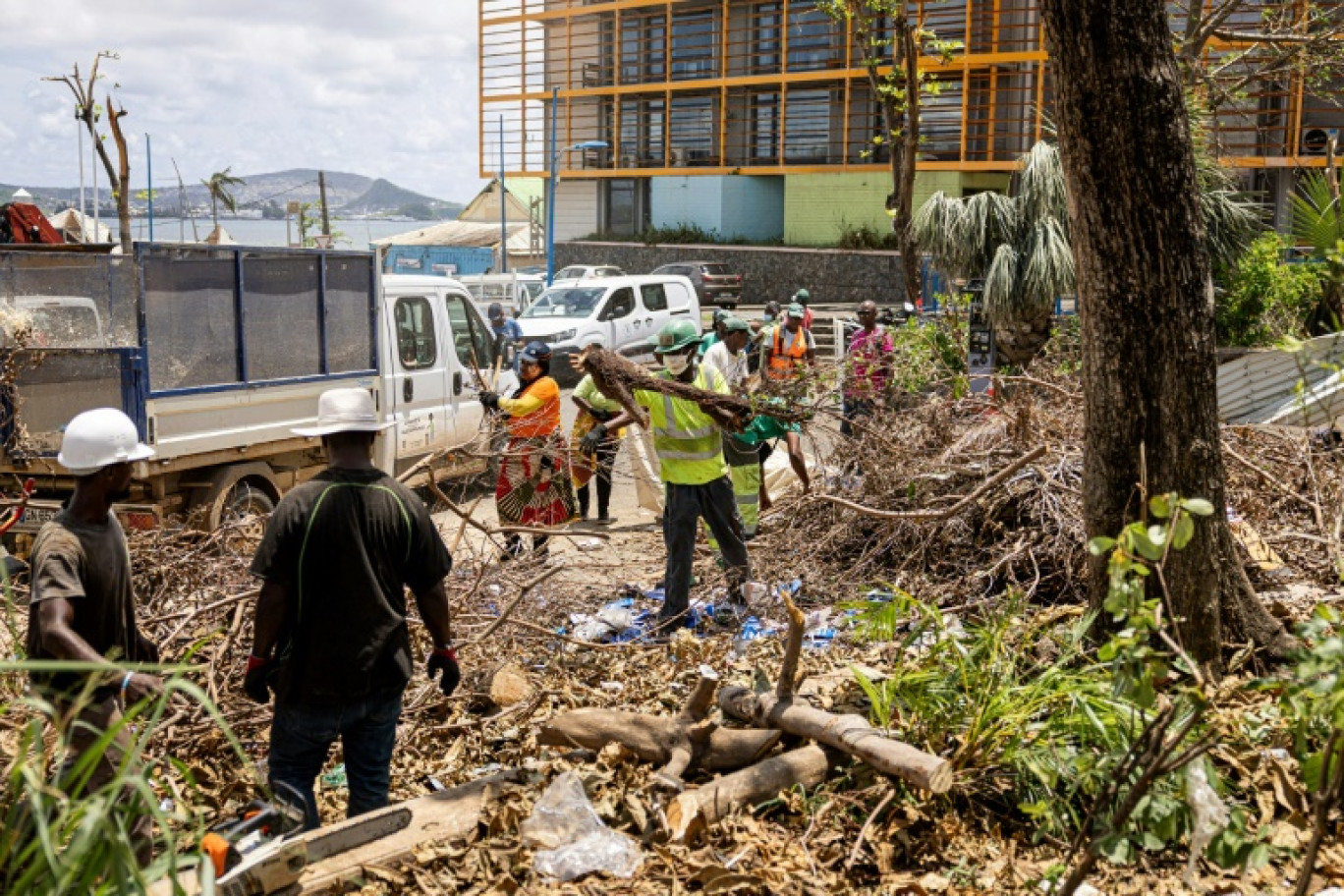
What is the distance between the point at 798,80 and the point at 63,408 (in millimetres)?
34041

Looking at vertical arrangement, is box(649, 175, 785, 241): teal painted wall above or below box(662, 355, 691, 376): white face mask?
above

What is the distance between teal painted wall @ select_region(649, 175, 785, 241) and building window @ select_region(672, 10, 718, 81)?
136 inches

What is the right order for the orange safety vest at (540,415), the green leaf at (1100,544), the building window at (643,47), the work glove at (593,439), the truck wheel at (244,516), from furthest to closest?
the building window at (643,47) < the orange safety vest at (540,415) < the work glove at (593,439) < the truck wheel at (244,516) < the green leaf at (1100,544)

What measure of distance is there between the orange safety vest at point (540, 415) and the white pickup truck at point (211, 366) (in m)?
0.72

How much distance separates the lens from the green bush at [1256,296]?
13.1m

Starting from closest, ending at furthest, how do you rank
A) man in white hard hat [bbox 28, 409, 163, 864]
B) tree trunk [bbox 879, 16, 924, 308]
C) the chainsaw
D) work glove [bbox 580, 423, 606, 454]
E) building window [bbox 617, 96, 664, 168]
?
the chainsaw
man in white hard hat [bbox 28, 409, 163, 864]
work glove [bbox 580, 423, 606, 454]
tree trunk [bbox 879, 16, 924, 308]
building window [bbox 617, 96, 664, 168]

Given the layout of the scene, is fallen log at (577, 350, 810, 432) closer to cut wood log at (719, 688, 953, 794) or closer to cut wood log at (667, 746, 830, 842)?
cut wood log at (719, 688, 953, 794)

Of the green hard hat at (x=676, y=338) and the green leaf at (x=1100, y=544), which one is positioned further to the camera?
the green hard hat at (x=676, y=338)

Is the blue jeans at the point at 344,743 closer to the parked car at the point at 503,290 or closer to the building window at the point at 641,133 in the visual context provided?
the parked car at the point at 503,290

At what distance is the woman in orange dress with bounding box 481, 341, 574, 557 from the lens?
9047 millimetres

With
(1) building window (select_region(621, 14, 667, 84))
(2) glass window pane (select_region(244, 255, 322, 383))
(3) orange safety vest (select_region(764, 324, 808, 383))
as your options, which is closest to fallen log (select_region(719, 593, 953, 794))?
(2) glass window pane (select_region(244, 255, 322, 383))

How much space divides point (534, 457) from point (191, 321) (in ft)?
8.15

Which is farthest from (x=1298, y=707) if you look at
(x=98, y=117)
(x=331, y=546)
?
(x=98, y=117)

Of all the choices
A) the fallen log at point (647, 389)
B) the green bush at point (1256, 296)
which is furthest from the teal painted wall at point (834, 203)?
the fallen log at point (647, 389)
